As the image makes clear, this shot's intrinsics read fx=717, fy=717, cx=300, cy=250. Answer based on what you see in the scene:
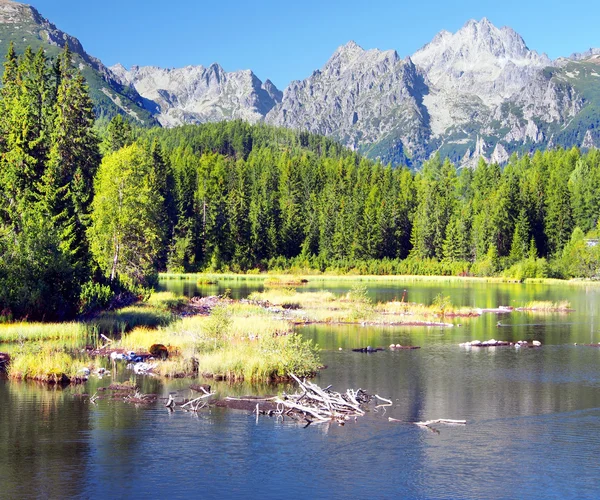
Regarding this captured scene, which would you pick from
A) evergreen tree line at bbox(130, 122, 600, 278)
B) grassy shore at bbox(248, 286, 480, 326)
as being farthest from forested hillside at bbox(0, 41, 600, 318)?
grassy shore at bbox(248, 286, 480, 326)

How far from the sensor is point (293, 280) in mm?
127312

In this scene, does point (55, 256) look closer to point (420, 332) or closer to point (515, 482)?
point (420, 332)

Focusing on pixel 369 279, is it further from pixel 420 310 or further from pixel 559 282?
pixel 420 310

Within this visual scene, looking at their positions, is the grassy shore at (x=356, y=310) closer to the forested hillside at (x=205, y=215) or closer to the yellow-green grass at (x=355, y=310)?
the yellow-green grass at (x=355, y=310)

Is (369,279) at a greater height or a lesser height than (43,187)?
lesser

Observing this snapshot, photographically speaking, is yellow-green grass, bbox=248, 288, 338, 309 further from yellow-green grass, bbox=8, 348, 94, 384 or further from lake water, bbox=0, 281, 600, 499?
yellow-green grass, bbox=8, 348, 94, 384

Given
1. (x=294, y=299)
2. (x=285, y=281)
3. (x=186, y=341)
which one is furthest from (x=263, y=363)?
(x=285, y=281)

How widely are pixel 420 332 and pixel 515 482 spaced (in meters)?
36.1

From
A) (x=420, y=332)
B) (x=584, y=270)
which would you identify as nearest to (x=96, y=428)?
(x=420, y=332)

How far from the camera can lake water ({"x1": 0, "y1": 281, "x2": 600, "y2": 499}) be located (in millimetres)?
23266

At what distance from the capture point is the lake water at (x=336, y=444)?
2327 centimetres

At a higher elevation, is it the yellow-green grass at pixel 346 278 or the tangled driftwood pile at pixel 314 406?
the yellow-green grass at pixel 346 278

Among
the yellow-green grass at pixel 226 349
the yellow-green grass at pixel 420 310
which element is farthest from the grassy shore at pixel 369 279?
the yellow-green grass at pixel 226 349

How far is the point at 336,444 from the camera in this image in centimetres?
2722
